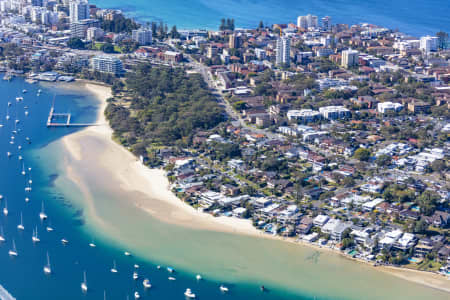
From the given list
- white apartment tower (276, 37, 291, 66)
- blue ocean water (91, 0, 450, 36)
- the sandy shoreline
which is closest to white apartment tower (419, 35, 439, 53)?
blue ocean water (91, 0, 450, 36)

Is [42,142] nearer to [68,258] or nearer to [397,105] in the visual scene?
[68,258]

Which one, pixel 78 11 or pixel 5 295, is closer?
pixel 5 295

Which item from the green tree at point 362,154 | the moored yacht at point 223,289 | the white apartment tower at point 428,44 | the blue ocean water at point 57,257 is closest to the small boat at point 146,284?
the blue ocean water at point 57,257

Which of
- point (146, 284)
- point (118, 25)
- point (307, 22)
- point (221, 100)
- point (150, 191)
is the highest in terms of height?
point (307, 22)

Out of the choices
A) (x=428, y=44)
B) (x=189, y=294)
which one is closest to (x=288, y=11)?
(x=428, y=44)

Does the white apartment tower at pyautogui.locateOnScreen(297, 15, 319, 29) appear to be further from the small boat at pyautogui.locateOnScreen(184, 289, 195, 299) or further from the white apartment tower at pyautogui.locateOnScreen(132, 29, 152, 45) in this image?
the small boat at pyautogui.locateOnScreen(184, 289, 195, 299)

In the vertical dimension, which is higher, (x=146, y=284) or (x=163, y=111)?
(x=163, y=111)

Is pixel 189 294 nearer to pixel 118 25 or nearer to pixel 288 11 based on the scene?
pixel 118 25
